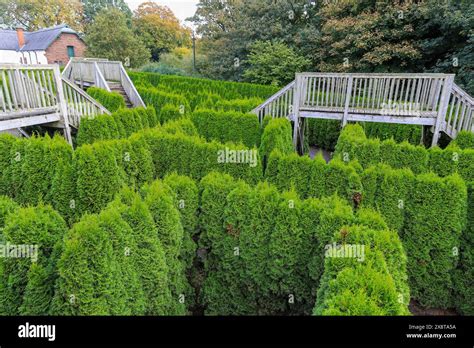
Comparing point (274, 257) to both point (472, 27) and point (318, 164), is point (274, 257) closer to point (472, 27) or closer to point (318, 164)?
point (318, 164)

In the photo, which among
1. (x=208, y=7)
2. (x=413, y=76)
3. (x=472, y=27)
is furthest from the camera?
(x=208, y=7)

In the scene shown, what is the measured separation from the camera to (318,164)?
16.0ft

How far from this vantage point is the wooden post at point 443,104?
6.66 m

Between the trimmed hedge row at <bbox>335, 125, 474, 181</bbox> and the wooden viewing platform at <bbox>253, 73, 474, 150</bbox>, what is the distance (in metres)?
1.77

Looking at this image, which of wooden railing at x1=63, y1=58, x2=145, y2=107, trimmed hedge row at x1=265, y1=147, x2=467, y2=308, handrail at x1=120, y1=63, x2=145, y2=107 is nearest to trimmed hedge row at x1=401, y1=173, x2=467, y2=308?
trimmed hedge row at x1=265, y1=147, x2=467, y2=308

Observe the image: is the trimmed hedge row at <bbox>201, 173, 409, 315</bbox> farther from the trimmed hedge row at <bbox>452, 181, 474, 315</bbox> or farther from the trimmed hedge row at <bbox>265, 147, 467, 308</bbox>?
the trimmed hedge row at <bbox>452, 181, 474, 315</bbox>

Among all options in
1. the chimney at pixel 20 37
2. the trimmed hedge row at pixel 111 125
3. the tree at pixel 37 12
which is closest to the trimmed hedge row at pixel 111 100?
the trimmed hedge row at pixel 111 125

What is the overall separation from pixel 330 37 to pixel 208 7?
54.6 ft

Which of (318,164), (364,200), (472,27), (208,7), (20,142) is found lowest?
(364,200)

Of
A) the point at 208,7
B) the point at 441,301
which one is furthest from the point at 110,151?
the point at 208,7

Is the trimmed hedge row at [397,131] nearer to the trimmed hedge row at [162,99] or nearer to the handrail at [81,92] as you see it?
the trimmed hedge row at [162,99]

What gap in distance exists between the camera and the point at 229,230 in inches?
154

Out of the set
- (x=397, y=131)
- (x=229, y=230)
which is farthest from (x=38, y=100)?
(x=397, y=131)

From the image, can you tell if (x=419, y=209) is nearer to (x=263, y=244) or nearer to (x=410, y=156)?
(x=410, y=156)
